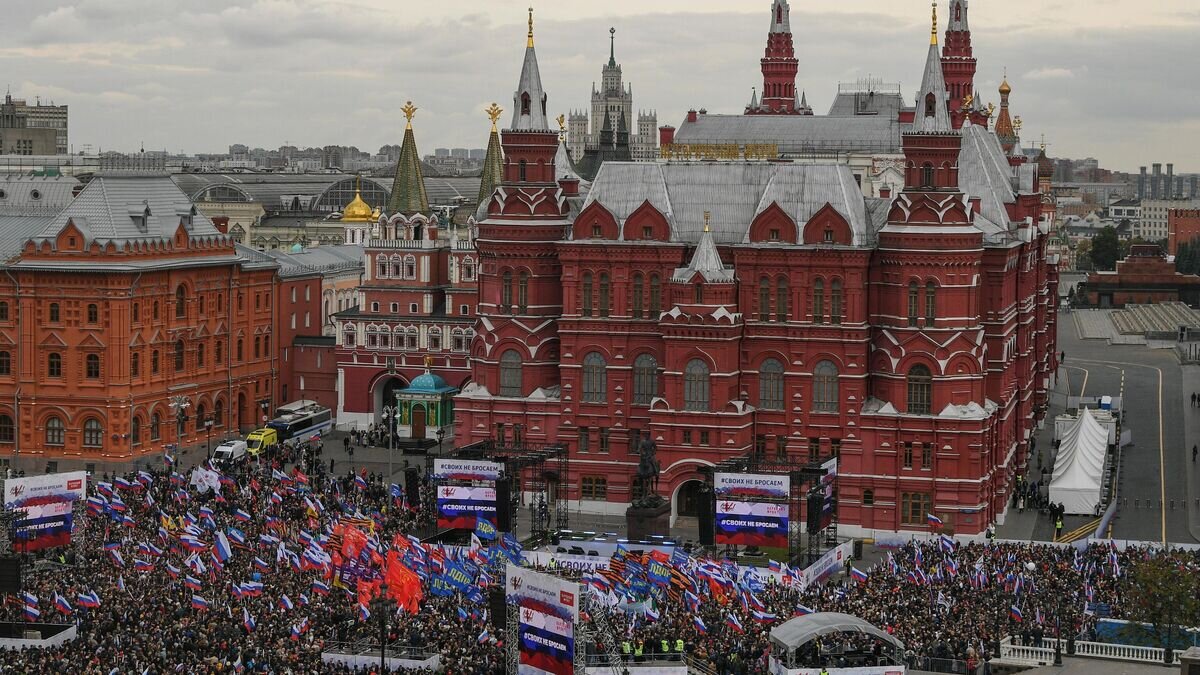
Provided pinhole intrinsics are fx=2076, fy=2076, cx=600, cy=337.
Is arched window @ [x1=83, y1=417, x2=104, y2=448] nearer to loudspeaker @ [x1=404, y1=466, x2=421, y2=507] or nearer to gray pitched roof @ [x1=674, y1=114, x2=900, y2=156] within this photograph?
loudspeaker @ [x1=404, y1=466, x2=421, y2=507]

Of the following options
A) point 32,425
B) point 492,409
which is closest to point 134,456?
point 32,425

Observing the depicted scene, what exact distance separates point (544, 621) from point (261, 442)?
4088 cm

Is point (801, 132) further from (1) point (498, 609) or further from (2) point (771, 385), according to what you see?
(1) point (498, 609)

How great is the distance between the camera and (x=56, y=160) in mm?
148375

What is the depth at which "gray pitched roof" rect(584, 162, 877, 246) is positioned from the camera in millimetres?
80188

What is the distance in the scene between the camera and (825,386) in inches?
3155

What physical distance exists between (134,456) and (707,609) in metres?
38.1

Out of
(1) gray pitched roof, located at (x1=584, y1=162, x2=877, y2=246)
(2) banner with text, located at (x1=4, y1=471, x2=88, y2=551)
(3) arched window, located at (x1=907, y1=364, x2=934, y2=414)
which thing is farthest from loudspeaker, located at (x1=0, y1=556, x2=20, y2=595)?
(3) arched window, located at (x1=907, y1=364, x2=934, y2=414)

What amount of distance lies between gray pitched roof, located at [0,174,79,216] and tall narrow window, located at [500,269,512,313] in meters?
28.0

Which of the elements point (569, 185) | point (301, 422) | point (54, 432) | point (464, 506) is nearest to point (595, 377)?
point (569, 185)

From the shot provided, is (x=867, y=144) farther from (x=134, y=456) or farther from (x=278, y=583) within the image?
(x=278, y=583)

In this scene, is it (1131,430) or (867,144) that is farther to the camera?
(867,144)

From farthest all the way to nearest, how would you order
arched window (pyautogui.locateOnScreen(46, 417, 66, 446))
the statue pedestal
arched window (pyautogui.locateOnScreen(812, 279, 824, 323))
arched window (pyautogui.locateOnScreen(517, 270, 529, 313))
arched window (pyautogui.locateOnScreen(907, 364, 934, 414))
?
arched window (pyautogui.locateOnScreen(46, 417, 66, 446)) < arched window (pyautogui.locateOnScreen(517, 270, 529, 313)) < arched window (pyautogui.locateOnScreen(812, 279, 824, 323)) < arched window (pyautogui.locateOnScreen(907, 364, 934, 414)) < the statue pedestal

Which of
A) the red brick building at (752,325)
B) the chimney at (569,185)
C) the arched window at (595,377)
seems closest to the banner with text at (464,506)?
the red brick building at (752,325)
